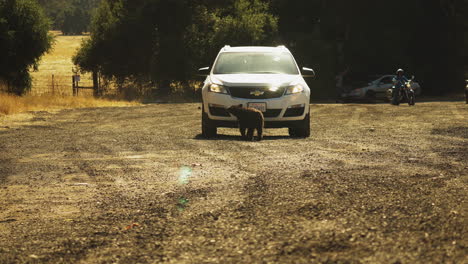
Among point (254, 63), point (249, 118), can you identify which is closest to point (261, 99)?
point (249, 118)

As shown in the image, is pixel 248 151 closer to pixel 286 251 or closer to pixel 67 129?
pixel 286 251

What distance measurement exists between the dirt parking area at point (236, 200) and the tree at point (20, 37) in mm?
16243

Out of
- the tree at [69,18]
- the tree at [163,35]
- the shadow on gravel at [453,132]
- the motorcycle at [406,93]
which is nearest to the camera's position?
the shadow on gravel at [453,132]

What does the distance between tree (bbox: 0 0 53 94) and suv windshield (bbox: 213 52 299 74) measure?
1634cm

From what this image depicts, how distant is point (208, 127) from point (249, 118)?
3.76 feet

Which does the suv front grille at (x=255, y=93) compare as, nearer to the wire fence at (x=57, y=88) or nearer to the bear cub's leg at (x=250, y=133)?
the bear cub's leg at (x=250, y=133)

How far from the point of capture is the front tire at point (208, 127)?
13.3 m

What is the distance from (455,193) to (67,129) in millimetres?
11615

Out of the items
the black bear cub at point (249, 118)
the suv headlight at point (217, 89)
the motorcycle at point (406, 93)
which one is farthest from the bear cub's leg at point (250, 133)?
the motorcycle at point (406, 93)

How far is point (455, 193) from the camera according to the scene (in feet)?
22.5

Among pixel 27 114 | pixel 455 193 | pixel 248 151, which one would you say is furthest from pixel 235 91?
pixel 27 114

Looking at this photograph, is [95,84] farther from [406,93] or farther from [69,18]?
[69,18]

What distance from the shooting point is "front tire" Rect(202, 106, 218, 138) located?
1334 cm

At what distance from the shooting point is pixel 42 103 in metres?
26.0
